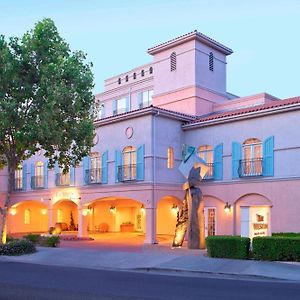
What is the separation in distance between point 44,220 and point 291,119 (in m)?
24.1

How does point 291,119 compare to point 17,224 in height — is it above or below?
above

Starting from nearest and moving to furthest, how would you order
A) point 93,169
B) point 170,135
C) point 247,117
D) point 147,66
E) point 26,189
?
point 247,117
point 170,135
point 93,169
point 26,189
point 147,66

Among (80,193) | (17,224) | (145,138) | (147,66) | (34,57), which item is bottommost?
(17,224)

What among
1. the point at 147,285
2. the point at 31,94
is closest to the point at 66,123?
the point at 31,94

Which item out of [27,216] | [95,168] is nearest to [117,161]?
[95,168]

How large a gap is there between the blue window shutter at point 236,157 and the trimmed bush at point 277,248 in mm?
8259

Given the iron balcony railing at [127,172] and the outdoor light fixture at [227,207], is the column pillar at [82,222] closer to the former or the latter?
the iron balcony railing at [127,172]

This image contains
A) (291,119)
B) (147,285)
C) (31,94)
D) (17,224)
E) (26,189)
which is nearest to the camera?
(147,285)

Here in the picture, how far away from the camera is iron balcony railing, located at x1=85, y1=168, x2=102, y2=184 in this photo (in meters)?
28.8

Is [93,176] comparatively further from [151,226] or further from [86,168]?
[151,226]

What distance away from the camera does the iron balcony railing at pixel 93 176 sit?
28844 mm

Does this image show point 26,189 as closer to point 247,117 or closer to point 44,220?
point 44,220

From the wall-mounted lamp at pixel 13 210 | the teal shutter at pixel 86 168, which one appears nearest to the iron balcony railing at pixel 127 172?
the teal shutter at pixel 86 168

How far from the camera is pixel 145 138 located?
85.3 feet
